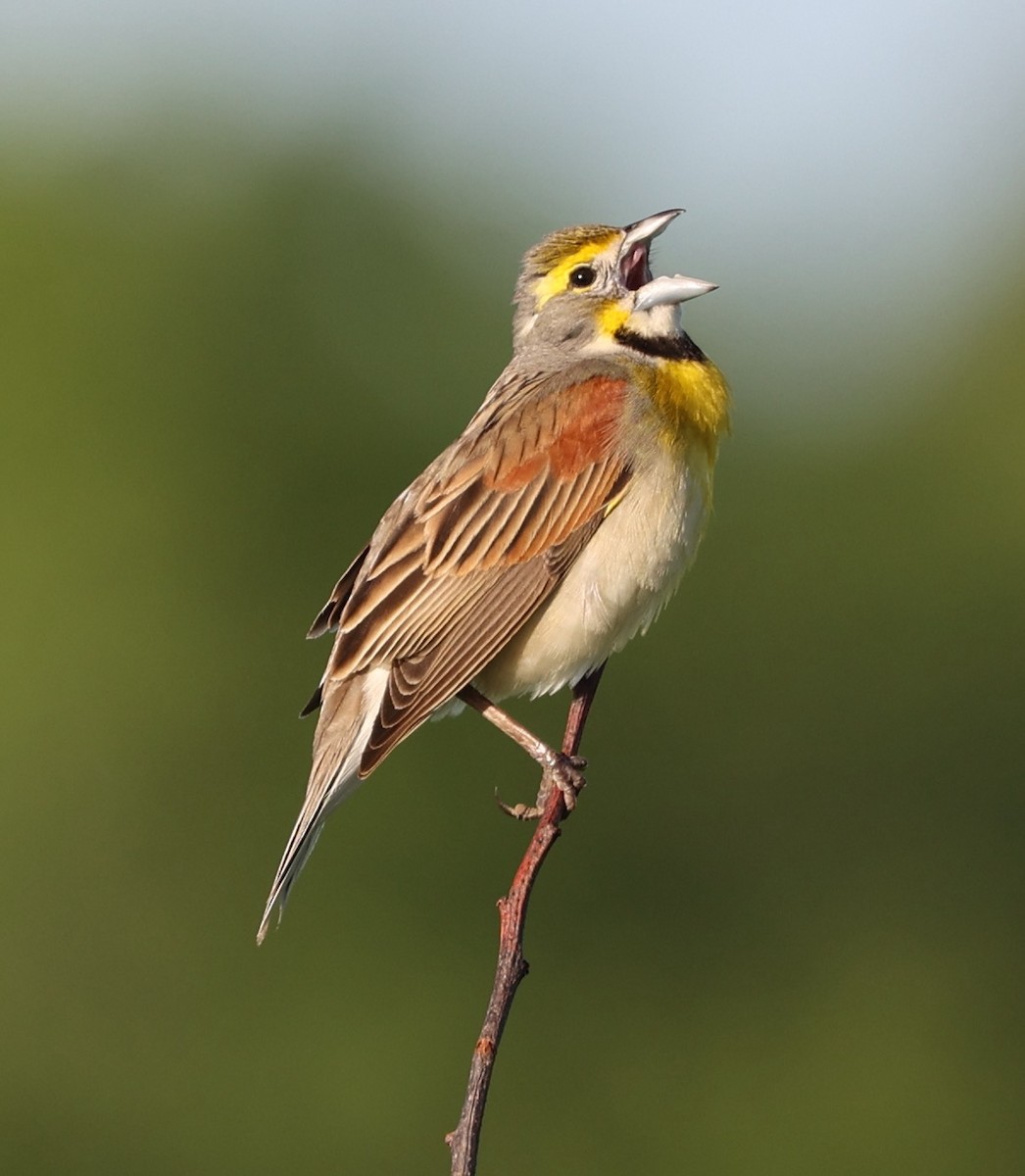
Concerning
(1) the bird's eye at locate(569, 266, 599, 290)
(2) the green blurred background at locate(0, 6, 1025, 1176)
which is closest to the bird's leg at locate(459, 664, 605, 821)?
(1) the bird's eye at locate(569, 266, 599, 290)

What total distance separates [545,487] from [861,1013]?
18911 millimetres

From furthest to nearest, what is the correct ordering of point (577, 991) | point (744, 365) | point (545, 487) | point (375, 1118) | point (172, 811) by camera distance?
point (744, 365), point (172, 811), point (577, 991), point (375, 1118), point (545, 487)

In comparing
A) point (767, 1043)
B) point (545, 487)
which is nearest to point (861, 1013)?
point (767, 1043)

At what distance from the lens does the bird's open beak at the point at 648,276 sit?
24.9 ft

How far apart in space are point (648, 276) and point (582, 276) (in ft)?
0.82

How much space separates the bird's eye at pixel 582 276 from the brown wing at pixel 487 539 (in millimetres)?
494

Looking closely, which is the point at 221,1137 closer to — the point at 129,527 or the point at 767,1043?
the point at 767,1043

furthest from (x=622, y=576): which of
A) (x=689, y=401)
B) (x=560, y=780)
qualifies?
(x=560, y=780)

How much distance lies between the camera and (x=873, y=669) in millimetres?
28109

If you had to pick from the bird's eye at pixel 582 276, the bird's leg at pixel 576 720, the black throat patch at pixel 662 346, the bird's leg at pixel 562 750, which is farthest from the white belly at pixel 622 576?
the bird's eye at pixel 582 276

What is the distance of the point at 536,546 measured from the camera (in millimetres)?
7594

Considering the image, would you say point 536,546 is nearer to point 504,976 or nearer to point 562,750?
point 562,750

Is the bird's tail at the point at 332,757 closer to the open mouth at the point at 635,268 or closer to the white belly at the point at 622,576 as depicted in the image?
the white belly at the point at 622,576

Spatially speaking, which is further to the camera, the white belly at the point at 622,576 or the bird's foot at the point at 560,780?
the white belly at the point at 622,576
